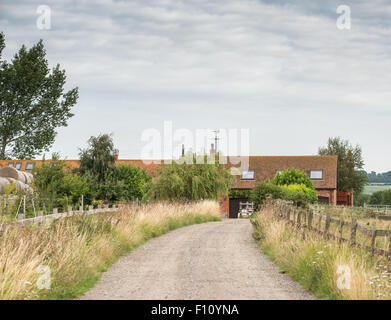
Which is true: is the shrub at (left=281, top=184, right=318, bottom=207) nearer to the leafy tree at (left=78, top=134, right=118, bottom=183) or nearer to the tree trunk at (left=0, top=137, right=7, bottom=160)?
the leafy tree at (left=78, top=134, right=118, bottom=183)

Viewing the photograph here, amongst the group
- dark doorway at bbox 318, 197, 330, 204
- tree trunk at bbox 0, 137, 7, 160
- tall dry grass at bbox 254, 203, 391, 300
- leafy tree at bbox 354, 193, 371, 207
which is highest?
tree trunk at bbox 0, 137, 7, 160

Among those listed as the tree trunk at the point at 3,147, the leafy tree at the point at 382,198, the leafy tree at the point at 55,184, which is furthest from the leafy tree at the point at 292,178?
the leafy tree at the point at 382,198

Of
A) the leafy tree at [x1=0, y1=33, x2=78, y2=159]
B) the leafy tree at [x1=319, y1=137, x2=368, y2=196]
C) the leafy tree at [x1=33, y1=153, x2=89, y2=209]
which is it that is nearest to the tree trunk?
the leafy tree at [x1=0, y1=33, x2=78, y2=159]

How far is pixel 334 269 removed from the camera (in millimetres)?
9484

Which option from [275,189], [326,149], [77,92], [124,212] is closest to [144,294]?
[124,212]

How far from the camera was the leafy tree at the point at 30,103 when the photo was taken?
40.9 meters

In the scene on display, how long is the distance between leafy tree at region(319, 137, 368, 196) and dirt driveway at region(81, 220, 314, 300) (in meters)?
59.5

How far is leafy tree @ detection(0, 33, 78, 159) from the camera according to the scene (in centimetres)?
4088

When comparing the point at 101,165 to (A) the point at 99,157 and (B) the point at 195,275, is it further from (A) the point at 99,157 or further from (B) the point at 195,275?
(B) the point at 195,275

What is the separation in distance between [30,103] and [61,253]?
34.2 meters

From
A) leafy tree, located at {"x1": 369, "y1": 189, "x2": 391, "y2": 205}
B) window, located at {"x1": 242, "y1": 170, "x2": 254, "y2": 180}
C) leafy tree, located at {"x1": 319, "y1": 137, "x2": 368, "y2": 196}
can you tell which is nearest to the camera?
window, located at {"x1": 242, "y1": 170, "x2": 254, "y2": 180}

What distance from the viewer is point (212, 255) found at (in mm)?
15359

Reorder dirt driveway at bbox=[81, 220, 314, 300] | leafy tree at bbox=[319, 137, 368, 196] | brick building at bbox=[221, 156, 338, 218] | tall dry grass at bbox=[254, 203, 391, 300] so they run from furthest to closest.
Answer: leafy tree at bbox=[319, 137, 368, 196], brick building at bbox=[221, 156, 338, 218], dirt driveway at bbox=[81, 220, 314, 300], tall dry grass at bbox=[254, 203, 391, 300]
